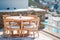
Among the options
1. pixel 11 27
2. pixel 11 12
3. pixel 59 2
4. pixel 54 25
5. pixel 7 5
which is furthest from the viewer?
pixel 59 2

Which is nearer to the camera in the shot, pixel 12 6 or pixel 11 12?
pixel 11 12

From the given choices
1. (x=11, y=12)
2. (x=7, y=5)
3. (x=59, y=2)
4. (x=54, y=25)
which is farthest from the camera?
(x=59, y=2)

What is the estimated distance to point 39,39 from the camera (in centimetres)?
677

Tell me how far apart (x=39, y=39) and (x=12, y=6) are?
21.5 feet

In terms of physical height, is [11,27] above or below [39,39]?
above

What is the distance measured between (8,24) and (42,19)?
3.14 meters

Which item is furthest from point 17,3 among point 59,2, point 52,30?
point 59,2

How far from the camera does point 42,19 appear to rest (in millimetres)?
9750

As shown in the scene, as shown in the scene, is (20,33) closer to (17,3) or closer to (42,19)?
(42,19)

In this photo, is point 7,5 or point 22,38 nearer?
point 22,38

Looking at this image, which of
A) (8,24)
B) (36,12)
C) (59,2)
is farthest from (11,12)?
(59,2)

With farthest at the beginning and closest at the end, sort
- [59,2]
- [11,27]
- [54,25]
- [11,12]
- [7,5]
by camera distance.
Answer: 1. [59,2]
2. [7,5]
3. [11,12]
4. [54,25]
5. [11,27]

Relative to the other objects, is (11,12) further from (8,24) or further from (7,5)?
(7,5)

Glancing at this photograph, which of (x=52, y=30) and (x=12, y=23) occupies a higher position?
(x=12, y=23)
